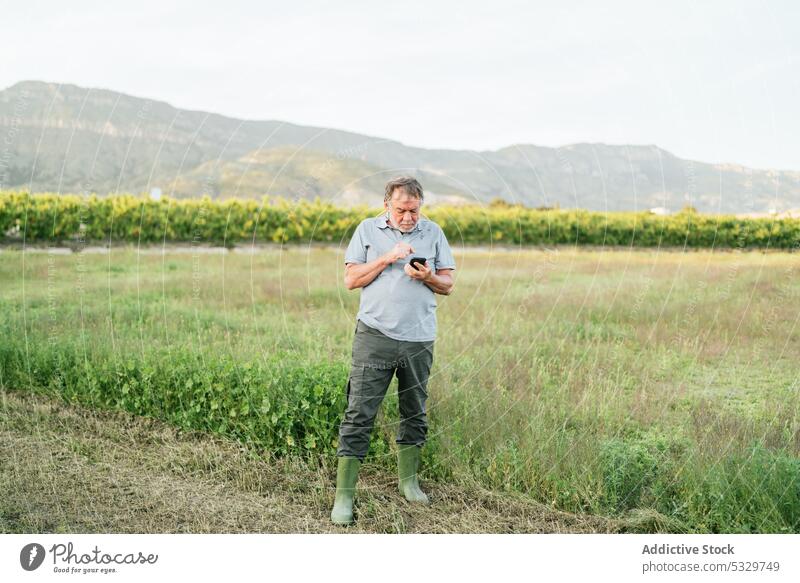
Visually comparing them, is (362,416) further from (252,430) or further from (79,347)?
(79,347)

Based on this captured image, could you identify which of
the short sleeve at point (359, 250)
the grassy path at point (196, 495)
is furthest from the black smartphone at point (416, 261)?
the grassy path at point (196, 495)

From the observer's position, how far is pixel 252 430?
16.3 ft

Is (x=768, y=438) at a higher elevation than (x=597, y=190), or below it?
below

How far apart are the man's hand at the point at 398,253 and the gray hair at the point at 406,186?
0.28 metres

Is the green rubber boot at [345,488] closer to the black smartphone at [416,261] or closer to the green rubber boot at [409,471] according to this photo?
the green rubber boot at [409,471]

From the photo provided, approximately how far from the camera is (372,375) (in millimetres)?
4051

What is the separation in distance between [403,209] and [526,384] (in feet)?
7.86

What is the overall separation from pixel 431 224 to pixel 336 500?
1671mm

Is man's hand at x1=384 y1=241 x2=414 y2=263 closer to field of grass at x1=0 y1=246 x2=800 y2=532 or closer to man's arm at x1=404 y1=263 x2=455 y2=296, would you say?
man's arm at x1=404 y1=263 x2=455 y2=296

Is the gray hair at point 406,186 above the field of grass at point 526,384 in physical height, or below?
above

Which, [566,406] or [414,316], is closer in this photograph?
[414,316]

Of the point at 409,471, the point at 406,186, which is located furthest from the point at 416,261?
the point at 409,471

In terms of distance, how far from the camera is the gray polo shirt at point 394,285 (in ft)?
13.0
